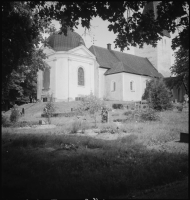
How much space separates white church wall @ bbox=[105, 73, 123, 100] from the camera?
36.4 meters

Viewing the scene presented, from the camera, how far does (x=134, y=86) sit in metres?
38.4

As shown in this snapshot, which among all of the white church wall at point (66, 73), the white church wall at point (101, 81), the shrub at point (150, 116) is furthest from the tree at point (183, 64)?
the white church wall at point (66, 73)

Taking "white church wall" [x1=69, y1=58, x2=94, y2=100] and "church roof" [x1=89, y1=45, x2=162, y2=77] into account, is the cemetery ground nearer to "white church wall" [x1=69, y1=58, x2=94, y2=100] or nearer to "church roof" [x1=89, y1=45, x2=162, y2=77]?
"white church wall" [x1=69, y1=58, x2=94, y2=100]

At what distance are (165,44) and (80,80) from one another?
69.5 feet

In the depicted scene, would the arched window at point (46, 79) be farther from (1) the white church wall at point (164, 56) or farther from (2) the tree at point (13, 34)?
(2) the tree at point (13, 34)

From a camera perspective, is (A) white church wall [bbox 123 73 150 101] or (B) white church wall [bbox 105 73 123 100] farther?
(A) white church wall [bbox 123 73 150 101]

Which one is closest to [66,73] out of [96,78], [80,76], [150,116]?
[80,76]

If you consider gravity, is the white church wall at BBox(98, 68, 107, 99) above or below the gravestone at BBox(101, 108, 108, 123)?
above

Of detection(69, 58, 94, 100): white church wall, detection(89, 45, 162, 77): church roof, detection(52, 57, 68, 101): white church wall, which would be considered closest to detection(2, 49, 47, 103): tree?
detection(52, 57, 68, 101): white church wall

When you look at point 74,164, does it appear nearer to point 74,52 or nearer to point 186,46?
A: point 186,46

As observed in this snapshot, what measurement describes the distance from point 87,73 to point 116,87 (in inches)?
227

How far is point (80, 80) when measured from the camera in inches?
1366

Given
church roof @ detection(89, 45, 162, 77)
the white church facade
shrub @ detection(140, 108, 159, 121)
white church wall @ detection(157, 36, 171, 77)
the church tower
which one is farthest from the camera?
the church tower

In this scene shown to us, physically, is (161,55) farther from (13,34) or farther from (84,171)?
(13,34)
